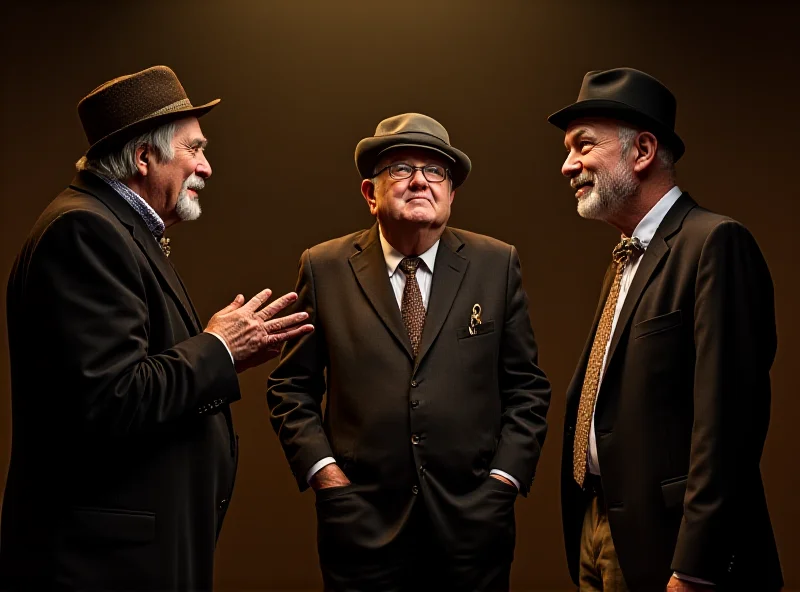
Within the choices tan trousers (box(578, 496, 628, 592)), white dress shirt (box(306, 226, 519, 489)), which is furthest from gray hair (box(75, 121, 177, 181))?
tan trousers (box(578, 496, 628, 592))

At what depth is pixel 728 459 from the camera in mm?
2258

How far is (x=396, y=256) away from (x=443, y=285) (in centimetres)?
18

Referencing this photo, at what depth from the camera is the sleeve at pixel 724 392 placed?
2232 millimetres

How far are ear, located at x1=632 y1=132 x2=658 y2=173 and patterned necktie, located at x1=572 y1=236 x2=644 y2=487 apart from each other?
0.69 ft

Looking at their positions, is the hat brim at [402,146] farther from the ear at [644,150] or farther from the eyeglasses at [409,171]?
the ear at [644,150]

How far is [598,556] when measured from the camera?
8.71 feet

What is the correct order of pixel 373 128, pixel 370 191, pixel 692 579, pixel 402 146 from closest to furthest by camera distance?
1. pixel 692 579
2. pixel 402 146
3. pixel 370 191
4. pixel 373 128

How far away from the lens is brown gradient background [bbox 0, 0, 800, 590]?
4.50 m

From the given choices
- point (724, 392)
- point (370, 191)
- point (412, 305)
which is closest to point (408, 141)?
point (370, 191)

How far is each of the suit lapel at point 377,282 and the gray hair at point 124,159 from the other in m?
0.77

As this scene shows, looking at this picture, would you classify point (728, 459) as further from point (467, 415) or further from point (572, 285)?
point (572, 285)

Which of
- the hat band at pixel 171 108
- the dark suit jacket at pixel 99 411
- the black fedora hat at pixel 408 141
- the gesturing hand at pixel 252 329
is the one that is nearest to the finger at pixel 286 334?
the gesturing hand at pixel 252 329

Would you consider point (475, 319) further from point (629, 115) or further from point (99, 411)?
point (99, 411)

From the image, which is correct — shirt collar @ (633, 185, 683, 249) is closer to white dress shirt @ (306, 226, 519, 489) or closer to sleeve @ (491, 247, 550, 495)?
sleeve @ (491, 247, 550, 495)
